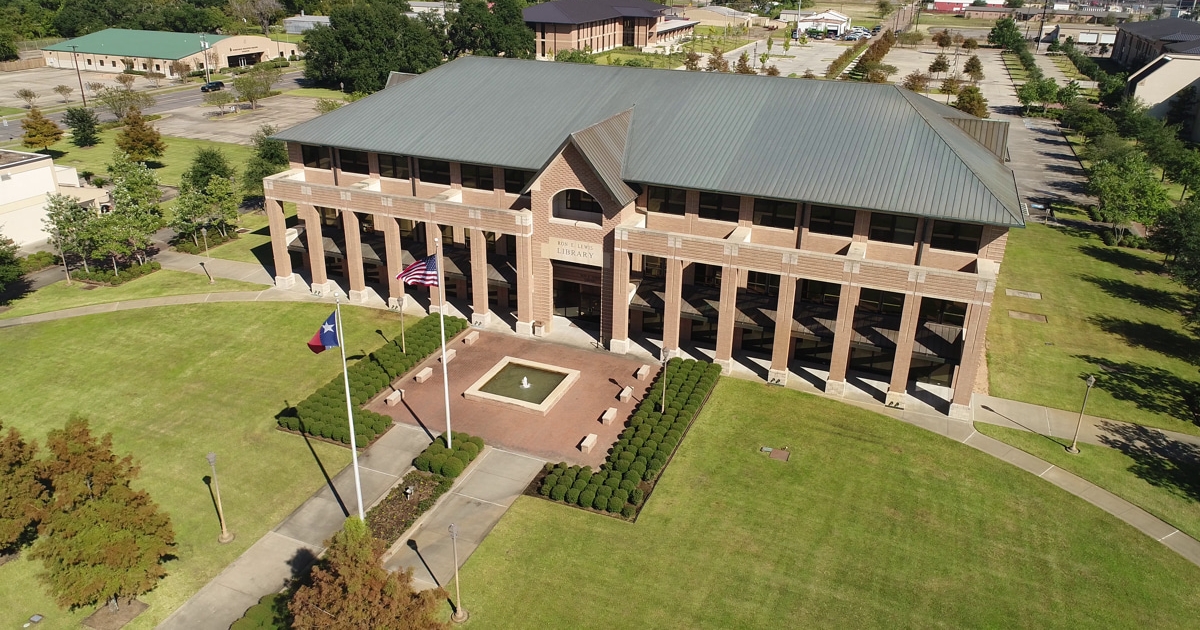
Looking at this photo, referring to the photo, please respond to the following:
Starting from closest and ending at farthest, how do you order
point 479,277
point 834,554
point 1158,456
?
point 834,554, point 1158,456, point 479,277

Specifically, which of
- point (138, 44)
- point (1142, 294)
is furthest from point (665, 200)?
point (138, 44)

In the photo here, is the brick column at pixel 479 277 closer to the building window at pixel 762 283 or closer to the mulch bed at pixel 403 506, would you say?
the mulch bed at pixel 403 506

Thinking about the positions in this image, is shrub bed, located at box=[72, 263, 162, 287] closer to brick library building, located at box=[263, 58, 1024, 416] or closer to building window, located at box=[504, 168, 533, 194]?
brick library building, located at box=[263, 58, 1024, 416]

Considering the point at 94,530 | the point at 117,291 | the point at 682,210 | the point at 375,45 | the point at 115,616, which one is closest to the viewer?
the point at 94,530

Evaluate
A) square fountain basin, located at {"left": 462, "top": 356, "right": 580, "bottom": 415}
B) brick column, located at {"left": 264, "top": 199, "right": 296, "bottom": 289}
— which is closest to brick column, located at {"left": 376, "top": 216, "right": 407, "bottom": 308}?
brick column, located at {"left": 264, "top": 199, "right": 296, "bottom": 289}

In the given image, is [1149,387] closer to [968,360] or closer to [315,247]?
[968,360]

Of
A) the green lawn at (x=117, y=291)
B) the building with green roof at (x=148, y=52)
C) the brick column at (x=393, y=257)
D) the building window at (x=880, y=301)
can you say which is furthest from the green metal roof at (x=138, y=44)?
the building window at (x=880, y=301)
